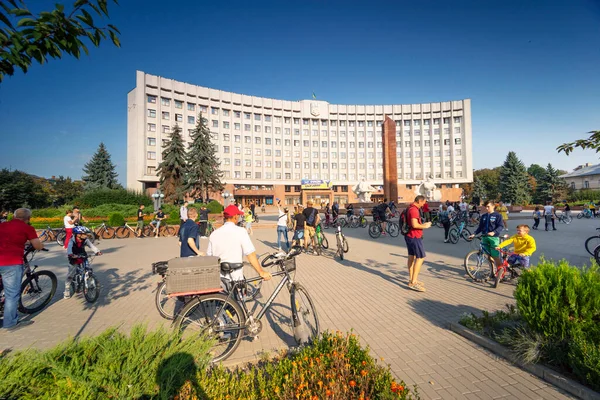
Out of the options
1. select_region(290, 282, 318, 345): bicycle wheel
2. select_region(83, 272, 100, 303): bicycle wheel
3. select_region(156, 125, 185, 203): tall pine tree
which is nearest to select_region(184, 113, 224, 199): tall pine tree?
select_region(156, 125, 185, 203): tall pine tree

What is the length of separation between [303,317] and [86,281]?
202 inches

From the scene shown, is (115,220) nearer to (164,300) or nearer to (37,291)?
(37,291)

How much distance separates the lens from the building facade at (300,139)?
5847 cm

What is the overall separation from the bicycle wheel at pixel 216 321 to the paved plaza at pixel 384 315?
24cm

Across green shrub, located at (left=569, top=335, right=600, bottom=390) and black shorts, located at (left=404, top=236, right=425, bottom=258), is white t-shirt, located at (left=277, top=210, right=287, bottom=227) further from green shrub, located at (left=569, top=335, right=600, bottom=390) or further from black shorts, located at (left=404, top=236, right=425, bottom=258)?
green shrub, located at (left=569, top=335, right=600, bottom=390)

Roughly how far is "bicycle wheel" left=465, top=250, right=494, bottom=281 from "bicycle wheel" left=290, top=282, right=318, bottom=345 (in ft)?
16.7

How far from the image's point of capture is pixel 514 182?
51.9 metres

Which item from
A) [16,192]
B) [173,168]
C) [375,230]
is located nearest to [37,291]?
[375,230]

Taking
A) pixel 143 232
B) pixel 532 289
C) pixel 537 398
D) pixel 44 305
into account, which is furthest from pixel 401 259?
pixel 143 232

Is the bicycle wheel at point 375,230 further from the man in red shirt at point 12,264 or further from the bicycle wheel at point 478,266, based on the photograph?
the man in red shirt at point 12,264

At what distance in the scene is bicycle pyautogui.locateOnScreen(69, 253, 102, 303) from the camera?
5.94m

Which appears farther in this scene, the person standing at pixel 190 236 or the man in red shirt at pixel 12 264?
the person standing at pixel 190 236

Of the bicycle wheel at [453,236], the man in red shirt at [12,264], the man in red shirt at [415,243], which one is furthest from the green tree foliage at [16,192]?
the bicycle wheel at [453,236]

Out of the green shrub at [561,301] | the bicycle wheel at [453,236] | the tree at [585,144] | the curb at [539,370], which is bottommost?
the curb at [539,370]
